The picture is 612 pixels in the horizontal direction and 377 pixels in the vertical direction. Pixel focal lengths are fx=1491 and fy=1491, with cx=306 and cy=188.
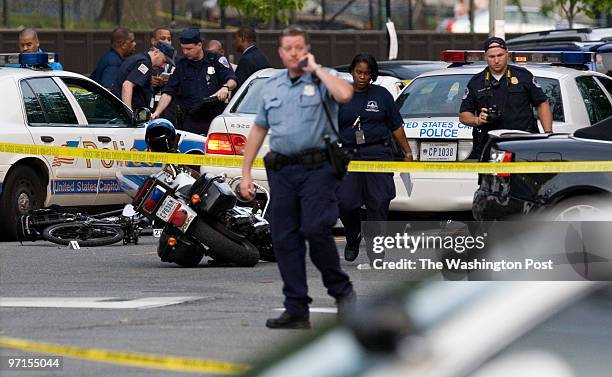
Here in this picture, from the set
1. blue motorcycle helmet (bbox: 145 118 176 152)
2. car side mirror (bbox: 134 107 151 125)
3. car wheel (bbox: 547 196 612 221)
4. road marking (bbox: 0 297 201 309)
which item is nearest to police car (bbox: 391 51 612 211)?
blue motorcycle helmet (bbox: 145 118 176 152)

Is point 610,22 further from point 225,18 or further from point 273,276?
point 273,276

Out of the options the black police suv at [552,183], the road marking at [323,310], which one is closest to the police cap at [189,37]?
the black police suv at [552,183]

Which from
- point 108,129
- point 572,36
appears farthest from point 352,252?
point 572,36

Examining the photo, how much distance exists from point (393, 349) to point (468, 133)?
983 cm

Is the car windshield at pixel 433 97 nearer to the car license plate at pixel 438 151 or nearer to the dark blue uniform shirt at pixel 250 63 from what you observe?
the car license plate at pixel 438 151

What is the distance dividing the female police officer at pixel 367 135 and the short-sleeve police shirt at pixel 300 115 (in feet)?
9.33

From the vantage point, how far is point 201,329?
322 inches

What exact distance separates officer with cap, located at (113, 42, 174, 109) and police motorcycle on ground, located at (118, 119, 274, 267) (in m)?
5.47

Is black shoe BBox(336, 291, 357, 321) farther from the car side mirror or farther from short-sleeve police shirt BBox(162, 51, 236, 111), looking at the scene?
short-sleeve police shirt BBox(162, 51, 236, 111)

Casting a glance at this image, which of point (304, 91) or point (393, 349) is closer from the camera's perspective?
point (393, 349)

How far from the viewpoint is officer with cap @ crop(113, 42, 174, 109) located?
1680cm

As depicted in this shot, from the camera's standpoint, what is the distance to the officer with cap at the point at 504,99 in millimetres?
11461

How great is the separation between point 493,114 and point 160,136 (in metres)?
2.75

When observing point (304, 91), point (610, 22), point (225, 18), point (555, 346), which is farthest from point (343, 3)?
point (555, 346)
